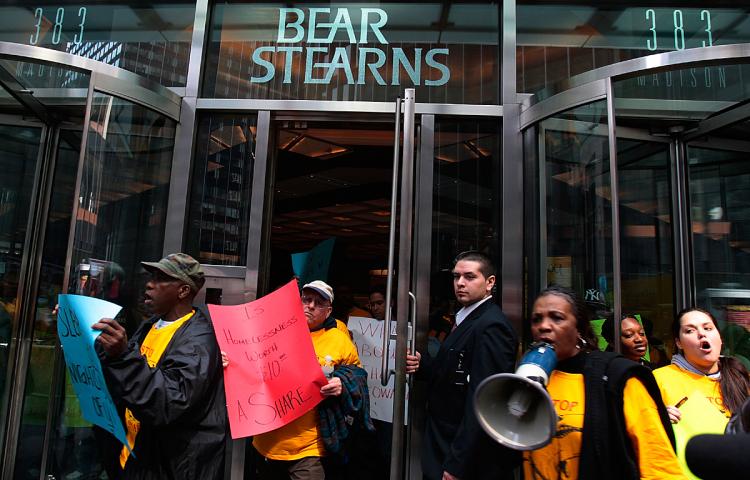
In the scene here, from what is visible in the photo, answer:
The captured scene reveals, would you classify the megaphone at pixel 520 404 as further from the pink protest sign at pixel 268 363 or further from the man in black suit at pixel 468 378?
the pink protest sign at pixel 268 363

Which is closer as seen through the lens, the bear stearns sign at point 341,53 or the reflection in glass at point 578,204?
the reflection in glass at point 578,204

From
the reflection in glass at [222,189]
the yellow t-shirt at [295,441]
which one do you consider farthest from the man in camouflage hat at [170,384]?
the reflection in glass at [222,189]

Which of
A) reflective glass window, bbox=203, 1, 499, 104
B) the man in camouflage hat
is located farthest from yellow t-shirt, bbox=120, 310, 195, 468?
reflective glass window, bbox=203, 1, 499, 104

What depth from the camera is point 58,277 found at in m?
4.30

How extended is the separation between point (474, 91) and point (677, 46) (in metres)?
1.70

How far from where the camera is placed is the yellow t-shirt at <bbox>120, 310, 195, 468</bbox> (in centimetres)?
266

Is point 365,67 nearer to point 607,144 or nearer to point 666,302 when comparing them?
point 607,144

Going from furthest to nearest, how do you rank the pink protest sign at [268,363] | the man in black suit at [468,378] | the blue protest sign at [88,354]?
the pink protest sign at [268,363]
the blue protest sign at [88,354]
the man in black suit at [468,378]

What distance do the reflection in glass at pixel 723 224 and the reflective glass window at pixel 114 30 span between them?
174 inches

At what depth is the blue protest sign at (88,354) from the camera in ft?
7.65

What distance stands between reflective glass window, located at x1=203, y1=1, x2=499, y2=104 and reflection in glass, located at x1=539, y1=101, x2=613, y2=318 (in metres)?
0.81

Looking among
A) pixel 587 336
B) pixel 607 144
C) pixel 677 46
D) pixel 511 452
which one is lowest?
pixel 511 452

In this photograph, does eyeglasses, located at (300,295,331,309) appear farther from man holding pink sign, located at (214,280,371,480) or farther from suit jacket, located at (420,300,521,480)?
suit jacket, located at (420,300,521,480)

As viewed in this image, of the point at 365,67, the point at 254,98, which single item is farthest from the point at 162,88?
the point at 365,67
